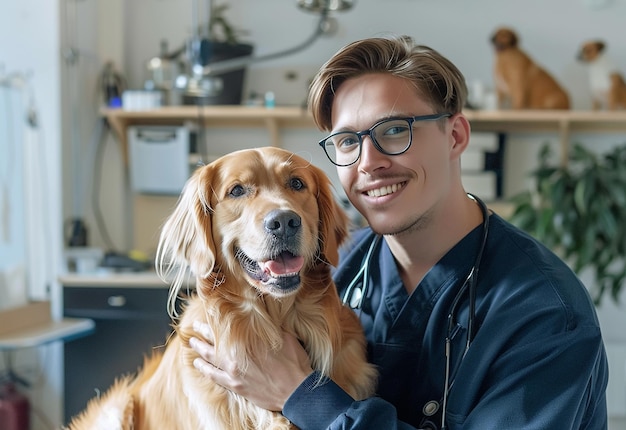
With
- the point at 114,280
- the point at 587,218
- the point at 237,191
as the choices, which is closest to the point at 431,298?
the point at 237,191

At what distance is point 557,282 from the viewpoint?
1256 mm

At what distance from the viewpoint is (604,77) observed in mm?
3209

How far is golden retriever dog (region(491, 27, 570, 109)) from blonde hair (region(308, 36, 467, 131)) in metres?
1.88

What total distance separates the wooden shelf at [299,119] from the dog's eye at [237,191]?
1.87 meters

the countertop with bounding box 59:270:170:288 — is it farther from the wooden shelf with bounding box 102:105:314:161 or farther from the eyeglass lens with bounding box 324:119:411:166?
the eyeglass lens with bounding box 324:119:411:166

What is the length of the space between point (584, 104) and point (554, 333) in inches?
99.2

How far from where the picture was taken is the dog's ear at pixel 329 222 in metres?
1.43

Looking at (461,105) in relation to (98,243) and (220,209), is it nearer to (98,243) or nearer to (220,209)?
(220,209)

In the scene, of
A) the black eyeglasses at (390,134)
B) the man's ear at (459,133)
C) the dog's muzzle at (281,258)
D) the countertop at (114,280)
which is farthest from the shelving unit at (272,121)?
the dog's muzzle at (281,258)

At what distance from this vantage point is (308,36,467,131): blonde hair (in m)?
A: 1.38

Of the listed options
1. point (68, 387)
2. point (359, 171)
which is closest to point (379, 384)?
point (359, 171)

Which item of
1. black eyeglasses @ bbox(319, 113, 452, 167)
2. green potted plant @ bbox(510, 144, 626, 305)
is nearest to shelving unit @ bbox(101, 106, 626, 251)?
green potted plant @ bbox(510, 144, 626, 305)

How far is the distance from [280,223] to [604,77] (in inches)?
97.0

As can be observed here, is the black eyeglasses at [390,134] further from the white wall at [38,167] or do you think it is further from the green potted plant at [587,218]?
the white wall at [38,167]
